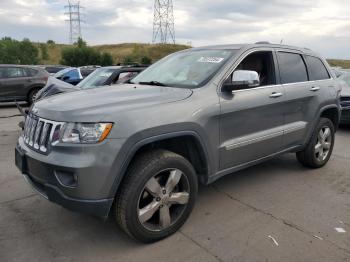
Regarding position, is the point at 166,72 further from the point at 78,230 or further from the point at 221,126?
the point at 78,230

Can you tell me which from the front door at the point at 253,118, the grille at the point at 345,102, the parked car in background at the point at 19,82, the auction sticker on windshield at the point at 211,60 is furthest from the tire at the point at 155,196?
the parked car in background at the point at 19,82

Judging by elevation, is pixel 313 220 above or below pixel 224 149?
below

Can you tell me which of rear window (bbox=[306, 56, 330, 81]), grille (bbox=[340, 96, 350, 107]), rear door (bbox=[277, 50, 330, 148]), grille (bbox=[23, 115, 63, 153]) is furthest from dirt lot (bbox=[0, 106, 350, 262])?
grille (bbox=[340, 96, 350, 107])

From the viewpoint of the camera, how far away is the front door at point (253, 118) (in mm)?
3639

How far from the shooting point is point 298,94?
4598 millimetres

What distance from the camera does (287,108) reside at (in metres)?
4.43

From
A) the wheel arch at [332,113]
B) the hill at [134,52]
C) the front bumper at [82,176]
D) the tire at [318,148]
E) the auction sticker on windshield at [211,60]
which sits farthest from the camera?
the hill at [134,52]

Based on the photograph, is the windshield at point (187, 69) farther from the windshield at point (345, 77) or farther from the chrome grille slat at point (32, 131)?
the windshield at point (345, 77)

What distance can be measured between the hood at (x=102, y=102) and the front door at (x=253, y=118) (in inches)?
21.6

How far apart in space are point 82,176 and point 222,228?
154cm

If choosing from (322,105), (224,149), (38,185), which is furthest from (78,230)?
(322,105)

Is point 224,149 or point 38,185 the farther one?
point 224,149

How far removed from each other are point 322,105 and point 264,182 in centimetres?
140

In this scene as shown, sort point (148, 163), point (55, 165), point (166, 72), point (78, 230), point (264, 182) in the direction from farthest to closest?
point (264, 182) < point (166, 72) < point (78, 230) < point (148, 163) < point (55, 165)
